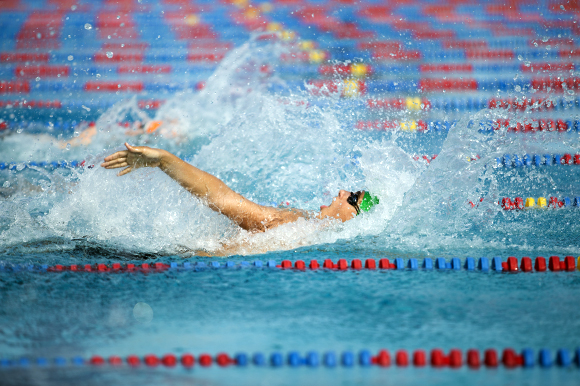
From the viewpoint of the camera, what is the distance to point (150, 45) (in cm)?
770

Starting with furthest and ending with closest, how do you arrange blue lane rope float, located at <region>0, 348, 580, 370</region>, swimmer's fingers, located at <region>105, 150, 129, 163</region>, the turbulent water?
the turbulent water → swimmer's fingers, located at <region>105, 150, 129, 163</region> → blue lane rope float, located at <region>0, 348, 580, 370</region>

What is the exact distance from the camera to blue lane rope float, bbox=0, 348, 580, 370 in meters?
1.66

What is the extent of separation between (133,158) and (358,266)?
119 cm

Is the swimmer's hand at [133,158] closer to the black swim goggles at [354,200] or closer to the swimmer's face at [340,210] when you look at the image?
the swimmer's face at [340,210]

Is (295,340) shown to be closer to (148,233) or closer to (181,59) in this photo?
(148,233)

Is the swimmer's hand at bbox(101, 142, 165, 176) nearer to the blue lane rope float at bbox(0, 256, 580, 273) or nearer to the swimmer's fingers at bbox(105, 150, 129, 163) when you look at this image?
the swimmer's fingers at bbox(105, 150, 129, 163)

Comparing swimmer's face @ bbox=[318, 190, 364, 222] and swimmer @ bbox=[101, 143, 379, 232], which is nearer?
swimmer @ bbox=[101, 143, 379, 232]

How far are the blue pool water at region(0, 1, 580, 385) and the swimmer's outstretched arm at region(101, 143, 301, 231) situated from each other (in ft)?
0.29

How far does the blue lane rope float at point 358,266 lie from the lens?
104 inches

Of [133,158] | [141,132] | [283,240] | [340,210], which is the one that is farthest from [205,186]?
[141,132]

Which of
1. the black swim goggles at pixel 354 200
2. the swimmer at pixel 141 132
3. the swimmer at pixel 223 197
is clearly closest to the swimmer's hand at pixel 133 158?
the swimmer at pixel 223 197

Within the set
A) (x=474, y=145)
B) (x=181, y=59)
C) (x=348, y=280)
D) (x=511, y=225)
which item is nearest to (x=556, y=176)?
(x=474, y=145)

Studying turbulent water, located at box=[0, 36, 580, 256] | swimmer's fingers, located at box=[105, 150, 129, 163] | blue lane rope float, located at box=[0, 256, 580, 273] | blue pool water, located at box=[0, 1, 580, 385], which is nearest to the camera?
blue pool water, located at box=[0, 1, 580, 385]

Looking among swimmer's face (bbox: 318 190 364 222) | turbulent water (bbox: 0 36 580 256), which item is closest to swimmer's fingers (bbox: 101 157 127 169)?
turbulent water (bbox: 0 36 580 256)
